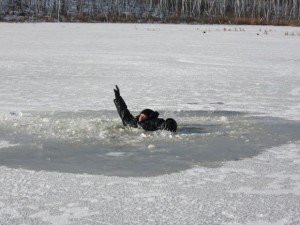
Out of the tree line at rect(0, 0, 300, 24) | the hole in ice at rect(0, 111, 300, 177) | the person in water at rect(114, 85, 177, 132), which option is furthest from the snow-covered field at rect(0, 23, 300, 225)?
the tree line at rect(0, 0, 300, 24)

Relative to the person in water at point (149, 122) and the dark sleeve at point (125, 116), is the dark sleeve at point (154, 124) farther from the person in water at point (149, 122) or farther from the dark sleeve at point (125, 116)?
the dark sleeve at point (125, 116)

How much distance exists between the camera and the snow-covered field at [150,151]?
379 cm

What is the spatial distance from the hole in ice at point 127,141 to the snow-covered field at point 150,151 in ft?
0.04

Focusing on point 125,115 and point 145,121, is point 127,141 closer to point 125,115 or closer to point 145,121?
point 145,121

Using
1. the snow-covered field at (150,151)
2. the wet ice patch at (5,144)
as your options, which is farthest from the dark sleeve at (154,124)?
the wet ice patch at (5,144)

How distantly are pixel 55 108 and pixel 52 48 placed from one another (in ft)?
43.4

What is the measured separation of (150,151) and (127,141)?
0.54 m

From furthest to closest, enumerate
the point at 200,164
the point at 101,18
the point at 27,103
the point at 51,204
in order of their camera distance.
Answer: the point at 101,18 → the point at 27,103 → the point at 200,164 → the point at 51,204

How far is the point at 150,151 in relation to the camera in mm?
5633

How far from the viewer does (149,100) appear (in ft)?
30.6

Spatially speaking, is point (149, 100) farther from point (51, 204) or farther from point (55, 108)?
point (51, 204)

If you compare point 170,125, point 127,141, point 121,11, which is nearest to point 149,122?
point 170,125

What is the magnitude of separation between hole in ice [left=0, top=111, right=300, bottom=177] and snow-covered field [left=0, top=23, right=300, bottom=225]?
12 mm

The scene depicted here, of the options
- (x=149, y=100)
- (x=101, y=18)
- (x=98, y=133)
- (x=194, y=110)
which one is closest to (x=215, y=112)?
(x=194, y=110)
